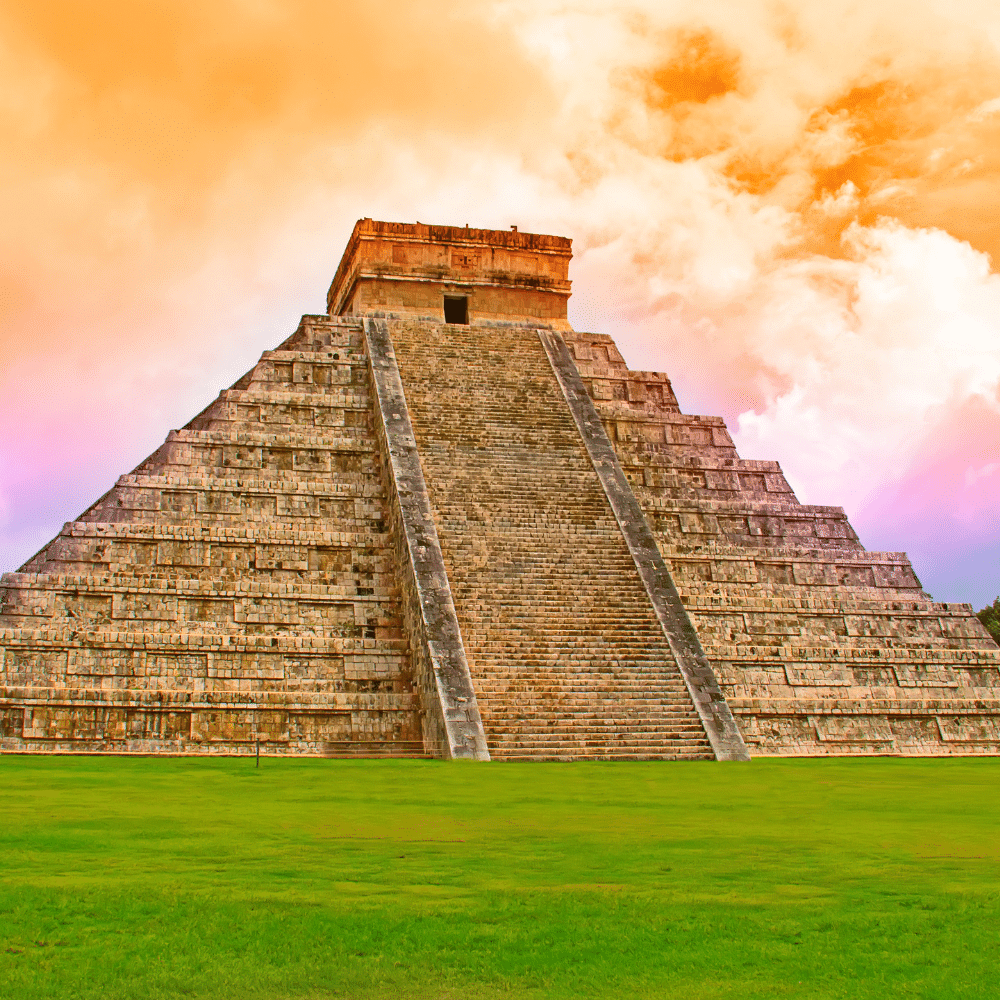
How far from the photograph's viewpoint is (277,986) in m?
4.49

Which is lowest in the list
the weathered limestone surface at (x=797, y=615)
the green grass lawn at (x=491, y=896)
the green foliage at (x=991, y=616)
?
the green grass lawn at (x=491, y=896)

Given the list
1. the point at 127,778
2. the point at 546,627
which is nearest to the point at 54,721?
the point at 127,778

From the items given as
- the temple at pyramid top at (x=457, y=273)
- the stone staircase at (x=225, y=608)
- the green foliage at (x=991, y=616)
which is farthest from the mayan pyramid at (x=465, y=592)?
the green foliage at (x=991, y=616)

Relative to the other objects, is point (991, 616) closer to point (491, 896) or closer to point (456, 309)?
point (456, 309)

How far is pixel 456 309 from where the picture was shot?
82.6 ft

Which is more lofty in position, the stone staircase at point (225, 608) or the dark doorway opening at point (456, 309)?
the dark doorway opening at point (456, 309)

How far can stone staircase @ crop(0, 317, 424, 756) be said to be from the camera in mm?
Answer: 15297

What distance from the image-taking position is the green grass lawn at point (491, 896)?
463 cm

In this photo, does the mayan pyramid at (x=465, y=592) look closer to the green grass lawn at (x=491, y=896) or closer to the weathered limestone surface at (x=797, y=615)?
the weathered limestone surface at (x=797, y=615)

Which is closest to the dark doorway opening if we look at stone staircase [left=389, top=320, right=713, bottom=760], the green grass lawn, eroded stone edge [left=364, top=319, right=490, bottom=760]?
stone staircase [left=389, top=320, right=713, bottom=760]

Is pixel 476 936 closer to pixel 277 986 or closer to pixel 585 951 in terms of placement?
pixel 585 951

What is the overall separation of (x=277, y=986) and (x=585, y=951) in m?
1.30

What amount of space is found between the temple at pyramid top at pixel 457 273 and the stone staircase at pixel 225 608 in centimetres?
516

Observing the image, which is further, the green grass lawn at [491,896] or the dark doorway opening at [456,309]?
the dark doorway opening at [456,309]
